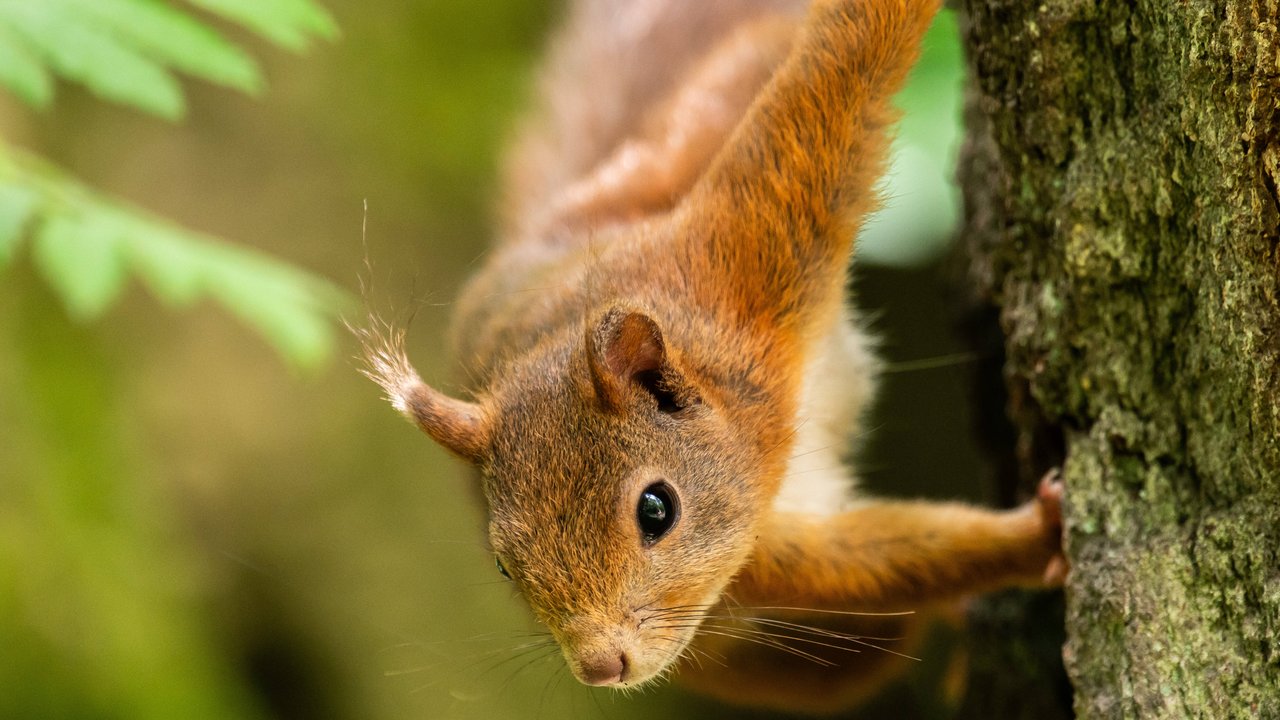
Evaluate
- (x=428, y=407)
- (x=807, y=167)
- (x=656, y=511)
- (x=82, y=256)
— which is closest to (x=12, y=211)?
(x=82, y=256)

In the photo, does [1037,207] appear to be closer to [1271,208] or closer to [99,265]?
[1271,208]

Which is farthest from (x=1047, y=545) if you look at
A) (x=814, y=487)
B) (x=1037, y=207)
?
(x=1037, y=207)

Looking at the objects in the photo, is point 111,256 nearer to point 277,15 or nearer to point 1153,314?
point 277,15

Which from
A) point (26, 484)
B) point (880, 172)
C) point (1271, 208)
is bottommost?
point (26, 484)

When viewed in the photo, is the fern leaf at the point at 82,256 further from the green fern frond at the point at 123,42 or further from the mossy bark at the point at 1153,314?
the mossy bark at the point at 1153,314

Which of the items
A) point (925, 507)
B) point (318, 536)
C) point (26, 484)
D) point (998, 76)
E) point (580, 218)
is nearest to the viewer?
point (998, 76)

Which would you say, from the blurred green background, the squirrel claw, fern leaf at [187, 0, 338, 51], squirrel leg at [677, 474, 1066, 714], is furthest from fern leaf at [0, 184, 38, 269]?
the blurred green background

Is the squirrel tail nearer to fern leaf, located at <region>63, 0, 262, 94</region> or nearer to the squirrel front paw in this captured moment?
the squirrel front paw

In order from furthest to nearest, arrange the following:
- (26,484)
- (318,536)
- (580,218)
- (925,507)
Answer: (318,536)
(26,484)
(580,218)
(925,507)
